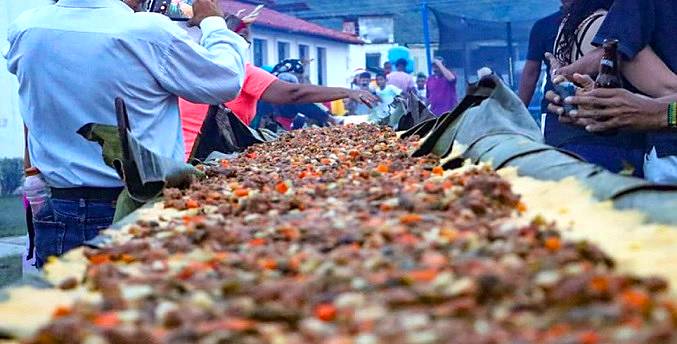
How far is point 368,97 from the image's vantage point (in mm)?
5754

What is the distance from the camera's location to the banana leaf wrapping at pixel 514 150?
2.00m

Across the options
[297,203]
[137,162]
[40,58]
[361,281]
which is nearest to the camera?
[361,281]

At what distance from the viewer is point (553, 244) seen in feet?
5.19

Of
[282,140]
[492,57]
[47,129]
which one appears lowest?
[492,57]

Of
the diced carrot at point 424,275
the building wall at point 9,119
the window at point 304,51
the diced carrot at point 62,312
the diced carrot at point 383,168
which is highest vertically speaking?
the diced carrot at point 424,275

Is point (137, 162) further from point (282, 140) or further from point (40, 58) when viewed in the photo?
point (282, 140)

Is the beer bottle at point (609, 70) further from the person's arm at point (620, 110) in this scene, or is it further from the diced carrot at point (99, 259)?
the diced carrot at point (99, 259)

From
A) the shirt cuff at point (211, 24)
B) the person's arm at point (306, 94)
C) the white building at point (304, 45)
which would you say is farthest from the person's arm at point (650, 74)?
the white building at point (304, 45)

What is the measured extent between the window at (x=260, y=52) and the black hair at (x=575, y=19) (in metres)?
18.8

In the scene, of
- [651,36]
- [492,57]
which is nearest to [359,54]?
[492,57]

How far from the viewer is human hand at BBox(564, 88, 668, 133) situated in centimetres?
347

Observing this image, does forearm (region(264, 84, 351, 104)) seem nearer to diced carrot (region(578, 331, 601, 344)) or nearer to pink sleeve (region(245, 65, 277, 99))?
pink sleeve (region(245, 65, 277, 99))

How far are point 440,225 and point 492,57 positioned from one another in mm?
14926

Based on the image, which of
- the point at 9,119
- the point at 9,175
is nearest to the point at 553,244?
the point at 9,175
